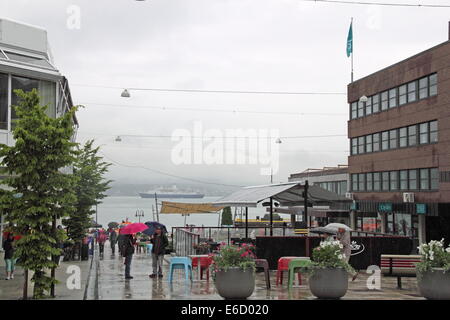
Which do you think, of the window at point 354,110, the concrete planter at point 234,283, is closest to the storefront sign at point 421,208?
the window at point 354,110

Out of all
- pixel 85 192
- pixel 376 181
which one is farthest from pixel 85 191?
pixel 376 181

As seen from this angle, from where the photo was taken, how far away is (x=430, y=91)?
144 ft

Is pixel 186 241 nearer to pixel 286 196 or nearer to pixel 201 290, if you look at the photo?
pixel 286 196

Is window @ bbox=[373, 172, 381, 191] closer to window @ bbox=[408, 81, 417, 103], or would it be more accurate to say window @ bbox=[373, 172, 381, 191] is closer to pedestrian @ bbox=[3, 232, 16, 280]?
window @ bbox=[408, 81, 417, 103]

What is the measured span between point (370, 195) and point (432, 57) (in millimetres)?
14937

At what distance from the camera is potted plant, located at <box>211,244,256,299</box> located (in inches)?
574

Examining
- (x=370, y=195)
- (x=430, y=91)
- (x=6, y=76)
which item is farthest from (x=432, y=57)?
(x=6, y=76)

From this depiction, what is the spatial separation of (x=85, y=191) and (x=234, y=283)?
1688cm

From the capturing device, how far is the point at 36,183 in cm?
1534

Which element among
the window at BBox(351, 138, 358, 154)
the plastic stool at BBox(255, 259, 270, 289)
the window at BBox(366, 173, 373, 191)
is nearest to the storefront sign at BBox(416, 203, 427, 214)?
the window at BBox(366, 173, 373, 191)

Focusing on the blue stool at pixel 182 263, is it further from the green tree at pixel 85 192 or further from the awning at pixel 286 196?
the green tree at pixel 85 192

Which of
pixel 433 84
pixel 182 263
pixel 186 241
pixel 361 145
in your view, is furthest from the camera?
pixel 361 145

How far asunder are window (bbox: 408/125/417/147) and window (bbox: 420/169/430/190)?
7.79ft

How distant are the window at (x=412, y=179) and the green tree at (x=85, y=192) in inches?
995
